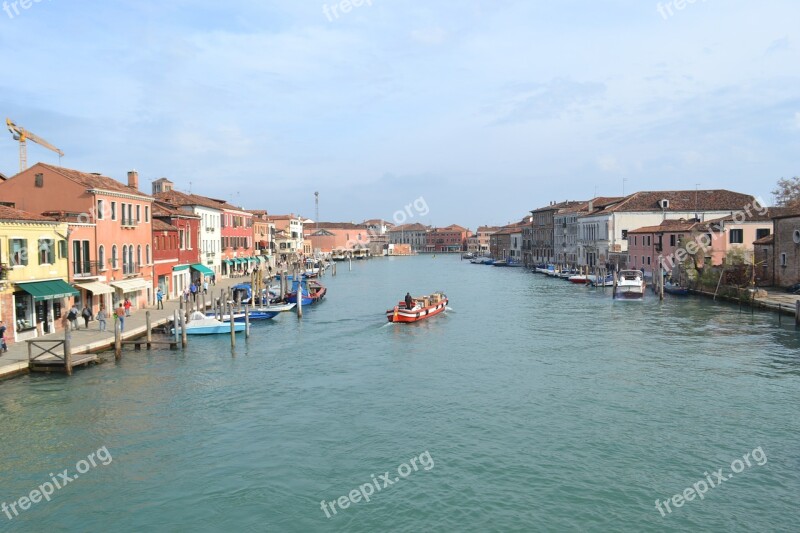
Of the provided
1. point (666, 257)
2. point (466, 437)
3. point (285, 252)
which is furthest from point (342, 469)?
point (285, 252)

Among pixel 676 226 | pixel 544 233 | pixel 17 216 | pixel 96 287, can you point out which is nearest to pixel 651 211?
→ pixel 676 226

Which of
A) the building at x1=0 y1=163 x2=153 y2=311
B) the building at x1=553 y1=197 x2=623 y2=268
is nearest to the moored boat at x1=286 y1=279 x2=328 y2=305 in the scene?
the building at x1=0 y1=163 x2=153 y2=311

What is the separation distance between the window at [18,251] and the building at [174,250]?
40.2ft

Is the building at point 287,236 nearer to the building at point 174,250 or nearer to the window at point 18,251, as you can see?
the building at point 174,250

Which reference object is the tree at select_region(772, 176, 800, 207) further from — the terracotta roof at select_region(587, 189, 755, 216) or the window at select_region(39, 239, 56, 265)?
the window at select_region(39, 239, 56, 265)

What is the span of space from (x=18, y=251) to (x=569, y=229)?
7378cm

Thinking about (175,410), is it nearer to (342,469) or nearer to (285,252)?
(342,469)

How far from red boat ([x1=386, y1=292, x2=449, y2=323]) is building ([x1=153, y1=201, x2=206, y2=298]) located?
12985 mm

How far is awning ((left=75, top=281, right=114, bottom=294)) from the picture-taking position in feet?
85.1

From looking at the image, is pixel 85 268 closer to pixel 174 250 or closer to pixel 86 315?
pixel 86 315

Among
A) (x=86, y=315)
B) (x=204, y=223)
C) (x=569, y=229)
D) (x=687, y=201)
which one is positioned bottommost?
(x=86, y=315)

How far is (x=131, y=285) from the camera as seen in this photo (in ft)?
98.8

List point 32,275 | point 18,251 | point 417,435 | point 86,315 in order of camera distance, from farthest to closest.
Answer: point 86,315, point 32,275, point 18,251, point 417,435

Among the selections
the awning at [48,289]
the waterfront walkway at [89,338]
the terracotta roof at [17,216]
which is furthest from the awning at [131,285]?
the terracotta roof at [17,216]
